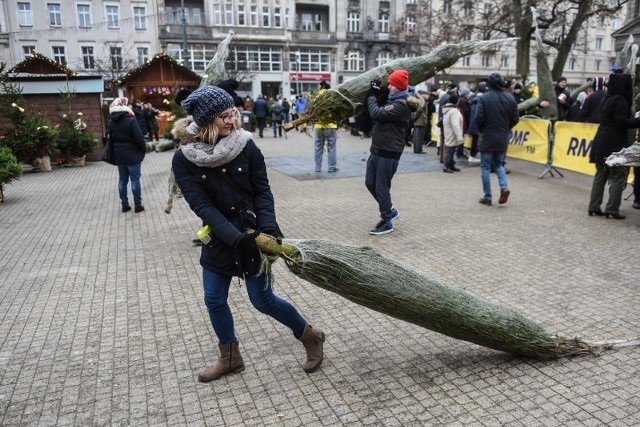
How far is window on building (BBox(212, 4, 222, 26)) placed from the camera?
4872cm

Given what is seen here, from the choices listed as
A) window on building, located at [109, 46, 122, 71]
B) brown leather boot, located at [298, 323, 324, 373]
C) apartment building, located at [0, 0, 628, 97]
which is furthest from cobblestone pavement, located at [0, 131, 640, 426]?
window on building, located at [109, 46, 122, 71]

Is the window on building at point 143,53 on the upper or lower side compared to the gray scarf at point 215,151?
upper

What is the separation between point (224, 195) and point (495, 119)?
20.0 feet

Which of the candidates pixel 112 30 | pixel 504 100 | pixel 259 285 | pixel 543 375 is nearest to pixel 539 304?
pixel 543 375

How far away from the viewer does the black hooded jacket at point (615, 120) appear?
22.7ft

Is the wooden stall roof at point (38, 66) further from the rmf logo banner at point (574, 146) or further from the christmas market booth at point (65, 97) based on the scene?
the rmf logo banner at point (574, 146)

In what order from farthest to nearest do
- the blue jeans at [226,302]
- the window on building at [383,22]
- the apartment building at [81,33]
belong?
the window on building at [383,22]
the apartment building at [81,33]
the blue jeans at [226,302]

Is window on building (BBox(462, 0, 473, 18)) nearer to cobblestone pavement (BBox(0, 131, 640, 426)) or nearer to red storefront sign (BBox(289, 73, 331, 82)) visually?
cobblestone pavement (BBox(0, 131, 640, 426))

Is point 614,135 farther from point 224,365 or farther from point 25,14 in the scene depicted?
point 25,14

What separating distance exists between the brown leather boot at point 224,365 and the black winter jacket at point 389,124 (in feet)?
12.1

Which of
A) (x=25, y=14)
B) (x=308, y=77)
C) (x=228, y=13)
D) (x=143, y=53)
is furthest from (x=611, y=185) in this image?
(x=25, y=14)

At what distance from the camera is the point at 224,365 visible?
343 centimetres

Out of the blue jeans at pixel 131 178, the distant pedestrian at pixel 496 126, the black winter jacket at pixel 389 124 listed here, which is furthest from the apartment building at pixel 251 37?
the black winter jacket at pixel 389 124

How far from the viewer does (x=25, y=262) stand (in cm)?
604
